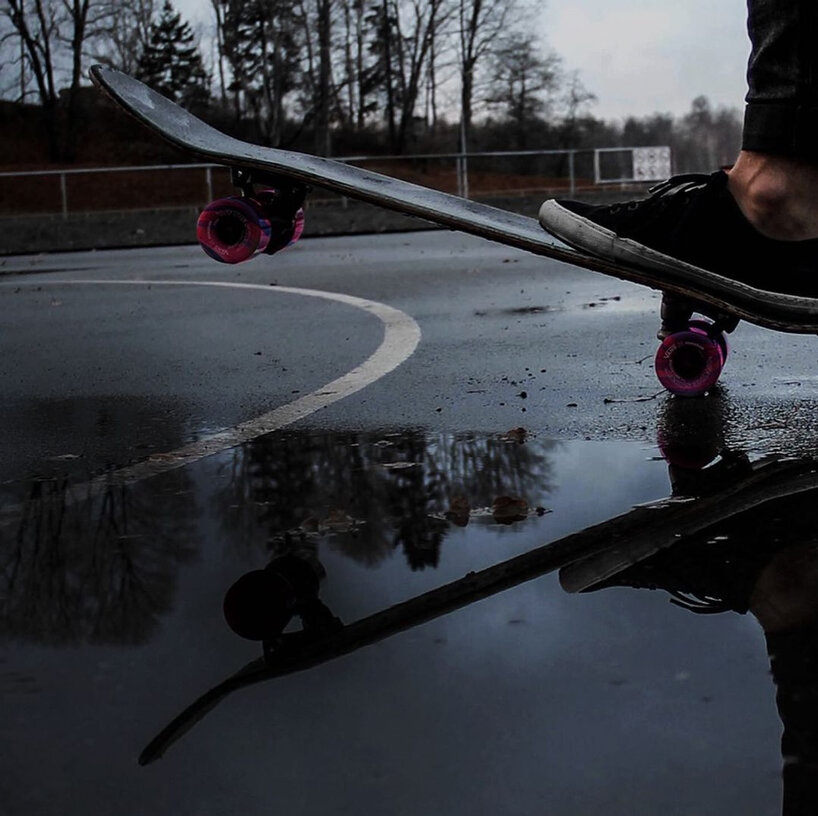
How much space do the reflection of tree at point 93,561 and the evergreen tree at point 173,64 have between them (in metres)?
55.1

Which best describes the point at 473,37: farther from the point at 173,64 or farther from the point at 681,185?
the point at 681,185

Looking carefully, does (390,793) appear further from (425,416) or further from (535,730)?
(425,416)

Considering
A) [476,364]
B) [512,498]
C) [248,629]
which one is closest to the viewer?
[248,629]

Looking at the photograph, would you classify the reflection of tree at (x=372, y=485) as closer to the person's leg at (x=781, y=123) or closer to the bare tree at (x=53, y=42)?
the person's leg at (x=781, y=123)

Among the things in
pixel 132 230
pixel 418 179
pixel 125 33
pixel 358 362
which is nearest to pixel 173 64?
pixel 125 33

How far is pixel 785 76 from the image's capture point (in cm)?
299

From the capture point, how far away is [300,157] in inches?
146

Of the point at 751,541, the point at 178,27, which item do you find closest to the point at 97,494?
the point at 751,541

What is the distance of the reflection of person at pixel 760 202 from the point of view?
297 centimetres

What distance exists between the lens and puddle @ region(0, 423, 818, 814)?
133 cm

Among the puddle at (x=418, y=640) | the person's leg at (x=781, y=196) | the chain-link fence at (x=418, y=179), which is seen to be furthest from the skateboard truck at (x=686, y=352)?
the chain-link fence at (x=418, y=179)

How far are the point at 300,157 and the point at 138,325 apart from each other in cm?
264

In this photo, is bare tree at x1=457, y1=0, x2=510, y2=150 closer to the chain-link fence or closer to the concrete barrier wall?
the chain-link fence

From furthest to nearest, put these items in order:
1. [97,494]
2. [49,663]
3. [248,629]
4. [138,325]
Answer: [138,325], [97,494], [248,629], [49,663]
